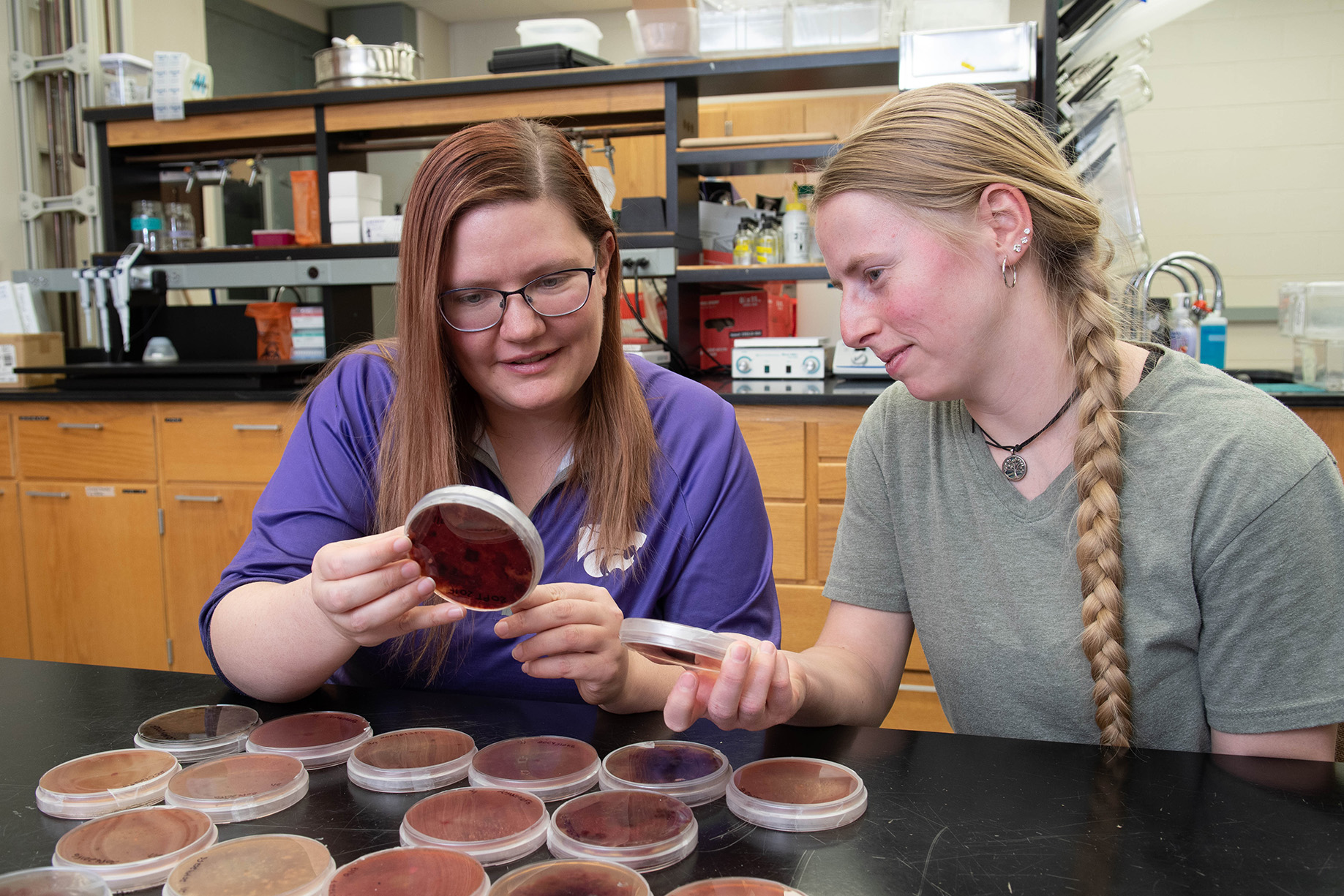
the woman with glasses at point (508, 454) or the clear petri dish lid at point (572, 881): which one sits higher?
the woman with glasses at point (508, 454)

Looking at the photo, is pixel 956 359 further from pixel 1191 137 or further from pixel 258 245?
pixel 1191 137

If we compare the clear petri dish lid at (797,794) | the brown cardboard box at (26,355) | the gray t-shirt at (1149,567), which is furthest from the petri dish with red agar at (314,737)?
the brown cardboard box at (26,355)

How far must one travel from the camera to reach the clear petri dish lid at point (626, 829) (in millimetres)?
666

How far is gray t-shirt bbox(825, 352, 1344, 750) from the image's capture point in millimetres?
917

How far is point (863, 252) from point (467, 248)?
0.44 meters

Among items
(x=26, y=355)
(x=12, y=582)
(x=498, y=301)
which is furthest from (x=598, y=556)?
Result: (x=26, y=355)

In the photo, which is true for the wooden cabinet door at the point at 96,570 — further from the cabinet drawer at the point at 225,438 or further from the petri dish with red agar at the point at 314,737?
the petri dish with red agar at the point at 314,737

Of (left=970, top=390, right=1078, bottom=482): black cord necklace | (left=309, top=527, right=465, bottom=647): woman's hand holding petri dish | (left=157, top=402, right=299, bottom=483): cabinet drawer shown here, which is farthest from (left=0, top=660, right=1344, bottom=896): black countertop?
(left=157, top=402, right=299, bottom=483): cabinet drawer

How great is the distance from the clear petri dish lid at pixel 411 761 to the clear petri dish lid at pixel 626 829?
126 millimetres

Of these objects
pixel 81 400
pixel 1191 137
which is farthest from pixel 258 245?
pixel 1191 137

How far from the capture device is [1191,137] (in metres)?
5.11

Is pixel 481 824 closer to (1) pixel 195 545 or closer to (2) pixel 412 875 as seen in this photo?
(2) pixel 412 875

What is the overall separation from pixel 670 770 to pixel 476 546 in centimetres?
24

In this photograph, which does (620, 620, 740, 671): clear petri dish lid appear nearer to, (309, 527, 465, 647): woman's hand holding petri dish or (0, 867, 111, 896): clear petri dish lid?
(309, 527, 465, 647): woman's hand holding petri dish
